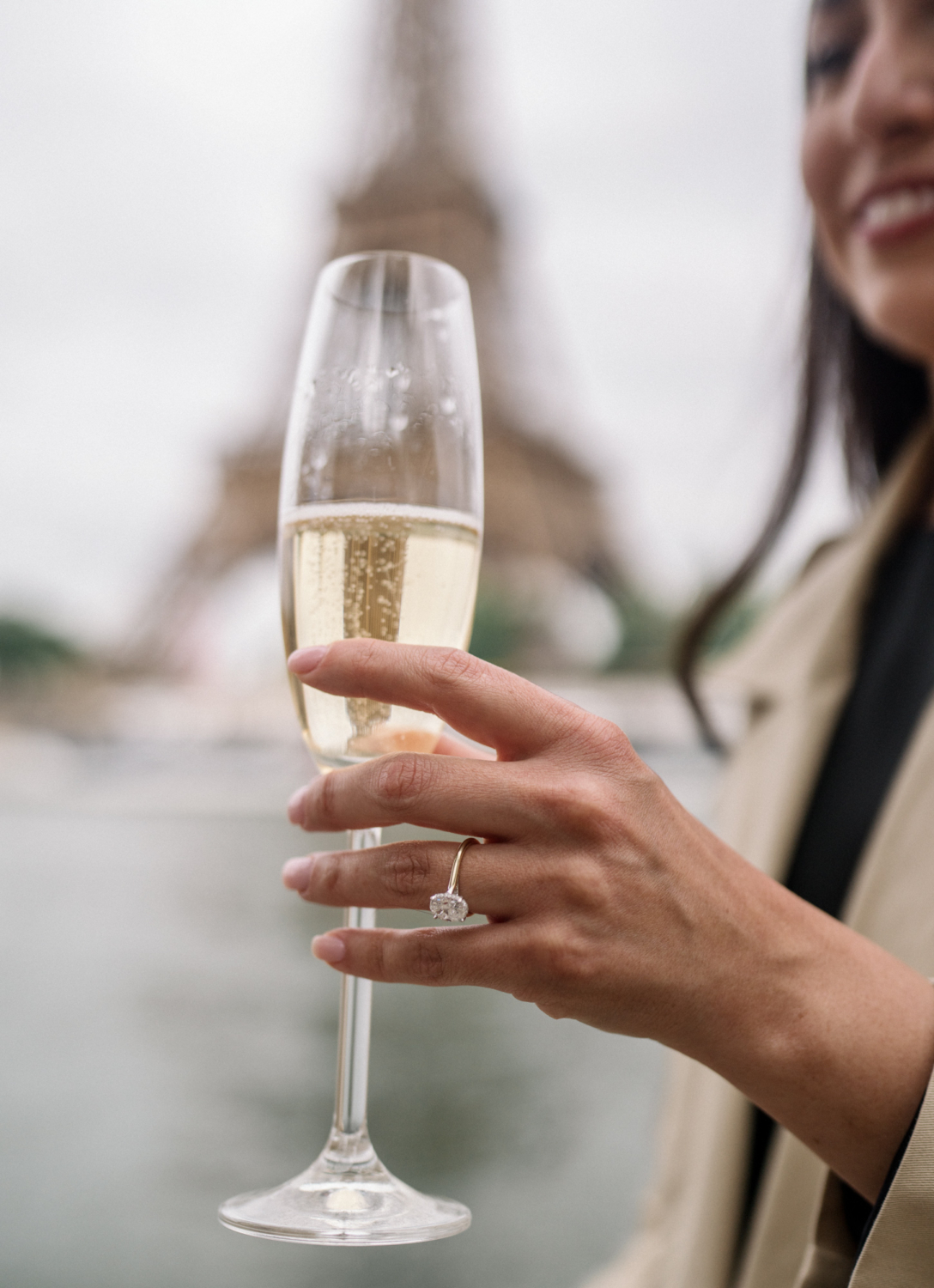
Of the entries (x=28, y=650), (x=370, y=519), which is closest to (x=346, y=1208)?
(x=370, y=519)

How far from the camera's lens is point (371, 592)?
840mm

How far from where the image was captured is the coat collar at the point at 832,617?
1507 millimetres

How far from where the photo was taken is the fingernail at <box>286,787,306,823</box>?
2.47 feet

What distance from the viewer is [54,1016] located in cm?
406

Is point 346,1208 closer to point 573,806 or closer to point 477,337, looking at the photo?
point 573,806

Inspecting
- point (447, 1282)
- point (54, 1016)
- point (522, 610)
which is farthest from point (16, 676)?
point (447, 1282)

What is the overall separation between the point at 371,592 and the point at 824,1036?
16.7 inches

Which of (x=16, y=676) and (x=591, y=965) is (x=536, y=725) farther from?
(x=16, y=676)

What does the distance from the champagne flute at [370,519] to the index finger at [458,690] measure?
135 millimetres

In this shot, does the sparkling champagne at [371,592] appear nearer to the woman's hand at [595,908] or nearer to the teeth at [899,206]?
the woman's hand at [595,908]

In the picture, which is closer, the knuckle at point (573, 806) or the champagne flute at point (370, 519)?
the knuckle at point (573, 806)

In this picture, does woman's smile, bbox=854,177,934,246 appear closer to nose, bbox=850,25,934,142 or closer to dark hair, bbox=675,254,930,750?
nose, bbox=850,25,934,142

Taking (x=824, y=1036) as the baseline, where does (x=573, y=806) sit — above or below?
above

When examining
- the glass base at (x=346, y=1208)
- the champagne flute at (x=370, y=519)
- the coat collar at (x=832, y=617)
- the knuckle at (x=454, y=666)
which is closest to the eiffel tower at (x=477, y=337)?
the coat collar at (x=832, y=617)
